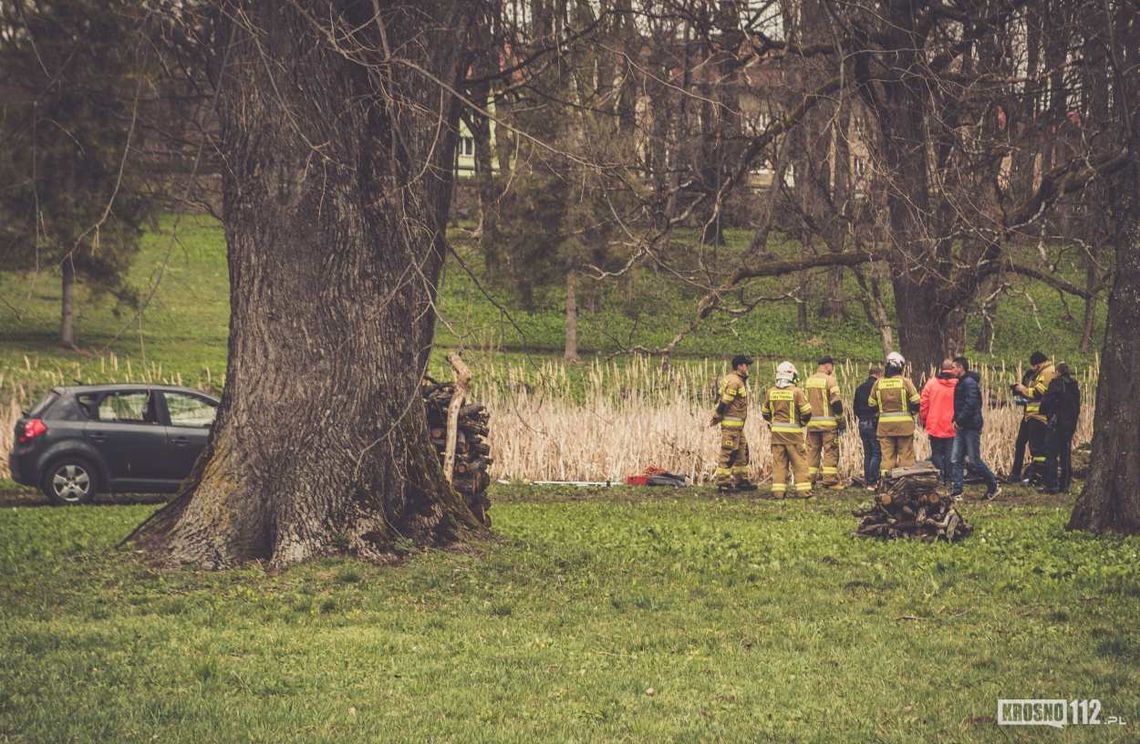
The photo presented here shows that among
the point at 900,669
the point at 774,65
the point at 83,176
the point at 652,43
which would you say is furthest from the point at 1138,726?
the point at 83,176

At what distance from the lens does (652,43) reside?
15.9m

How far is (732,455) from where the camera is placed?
64.5 feet

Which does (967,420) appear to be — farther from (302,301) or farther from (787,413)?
(302,301)

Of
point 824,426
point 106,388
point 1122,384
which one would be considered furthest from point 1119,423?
point 106,388

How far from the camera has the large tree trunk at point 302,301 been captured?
10781 mm

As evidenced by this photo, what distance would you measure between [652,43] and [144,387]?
27.8ft

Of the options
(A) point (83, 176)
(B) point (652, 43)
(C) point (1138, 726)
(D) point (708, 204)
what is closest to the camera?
(C) point (1138, 726)

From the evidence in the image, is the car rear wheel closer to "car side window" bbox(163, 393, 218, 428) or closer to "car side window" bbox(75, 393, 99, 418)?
"car side window" bbox(75, 393, 99, 418)

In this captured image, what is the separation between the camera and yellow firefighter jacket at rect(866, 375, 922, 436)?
19.3 m

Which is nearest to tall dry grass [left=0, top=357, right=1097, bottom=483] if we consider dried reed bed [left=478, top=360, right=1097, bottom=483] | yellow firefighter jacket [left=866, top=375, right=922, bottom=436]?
dried reed bed [left=478, top=360, right=1097, bottom=483]

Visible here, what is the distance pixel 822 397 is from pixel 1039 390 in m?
3.04

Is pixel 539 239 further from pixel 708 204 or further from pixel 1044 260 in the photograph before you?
pixel 1044 260

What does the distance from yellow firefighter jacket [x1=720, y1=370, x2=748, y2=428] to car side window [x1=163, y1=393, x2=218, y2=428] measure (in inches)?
279

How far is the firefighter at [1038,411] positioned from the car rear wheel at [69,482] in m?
13.0
